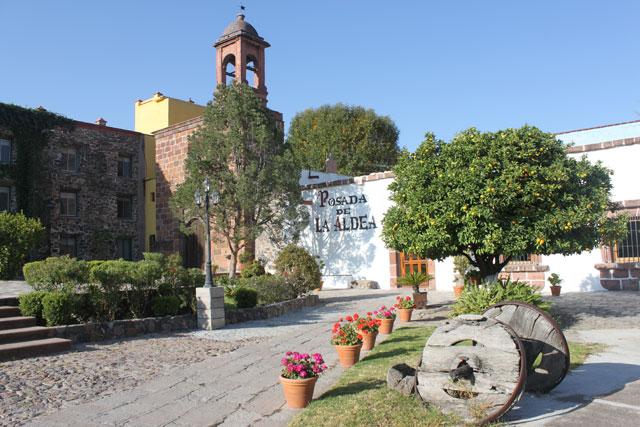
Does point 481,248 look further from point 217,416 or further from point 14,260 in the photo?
point 14,260

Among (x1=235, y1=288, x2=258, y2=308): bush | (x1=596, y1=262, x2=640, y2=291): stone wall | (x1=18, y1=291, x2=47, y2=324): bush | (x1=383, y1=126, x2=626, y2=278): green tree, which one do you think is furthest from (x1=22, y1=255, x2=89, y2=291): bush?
(x1=596, y1=262, x2=640, y2=291): stone wall

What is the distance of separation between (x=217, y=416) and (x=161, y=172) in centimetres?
2100

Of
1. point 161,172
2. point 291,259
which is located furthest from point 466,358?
point 161,172

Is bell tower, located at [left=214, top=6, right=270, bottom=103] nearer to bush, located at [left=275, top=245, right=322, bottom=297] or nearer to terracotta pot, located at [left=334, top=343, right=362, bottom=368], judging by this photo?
bush, located at [left=275, top=245, right=322, bottom=297]

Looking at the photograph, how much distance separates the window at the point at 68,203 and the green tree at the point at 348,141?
14528mm

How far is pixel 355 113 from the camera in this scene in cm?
3488

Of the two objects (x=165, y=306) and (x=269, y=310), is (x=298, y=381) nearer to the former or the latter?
(x=165, y=306)

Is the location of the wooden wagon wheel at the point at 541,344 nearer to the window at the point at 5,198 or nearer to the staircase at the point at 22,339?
the staircase at the point at 22,339

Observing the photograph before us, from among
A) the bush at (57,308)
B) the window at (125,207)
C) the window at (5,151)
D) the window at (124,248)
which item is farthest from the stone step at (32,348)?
the window at (125,207)

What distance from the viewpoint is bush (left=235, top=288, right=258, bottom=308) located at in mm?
12430

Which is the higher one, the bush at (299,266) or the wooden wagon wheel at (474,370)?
the bush at (299,266)

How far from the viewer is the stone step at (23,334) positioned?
26.5 feet

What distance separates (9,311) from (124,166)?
58.0 feet

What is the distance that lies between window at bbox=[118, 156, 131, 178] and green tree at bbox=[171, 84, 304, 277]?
9085 millimetres
